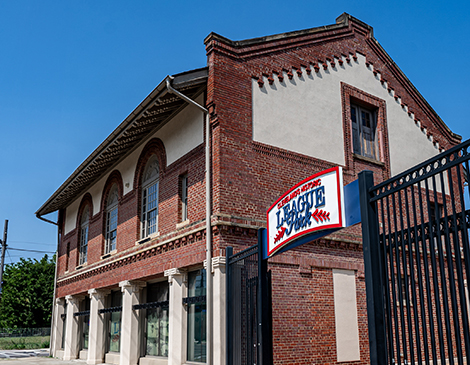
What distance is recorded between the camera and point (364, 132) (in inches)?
652

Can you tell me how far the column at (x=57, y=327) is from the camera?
2497 cm

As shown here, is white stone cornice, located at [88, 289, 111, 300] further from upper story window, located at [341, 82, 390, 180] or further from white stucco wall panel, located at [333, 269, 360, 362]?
upper story window, located at [341, 82, 390, 180]

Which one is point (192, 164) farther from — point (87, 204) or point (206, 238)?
point (87, 204)

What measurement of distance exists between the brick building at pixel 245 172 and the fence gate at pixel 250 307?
130 centimetres

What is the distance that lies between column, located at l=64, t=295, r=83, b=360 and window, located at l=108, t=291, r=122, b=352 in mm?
4196

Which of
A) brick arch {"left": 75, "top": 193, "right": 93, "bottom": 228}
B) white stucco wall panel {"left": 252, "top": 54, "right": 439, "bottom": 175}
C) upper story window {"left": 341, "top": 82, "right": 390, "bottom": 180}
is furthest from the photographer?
brick arch {"left": 75, "top": 193, "right": 93, "bottom": 228}

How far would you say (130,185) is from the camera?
18141mm

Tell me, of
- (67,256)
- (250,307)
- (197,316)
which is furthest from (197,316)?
(67,256)

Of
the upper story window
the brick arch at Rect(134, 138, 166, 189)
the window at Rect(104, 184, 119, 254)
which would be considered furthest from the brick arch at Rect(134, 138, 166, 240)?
the upper story window

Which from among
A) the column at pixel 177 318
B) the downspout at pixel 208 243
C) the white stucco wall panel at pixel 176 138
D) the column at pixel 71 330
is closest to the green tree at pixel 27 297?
the column at pixel 71 330

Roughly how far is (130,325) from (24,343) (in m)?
25.7

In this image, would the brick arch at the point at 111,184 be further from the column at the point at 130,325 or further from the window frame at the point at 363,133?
the window frame at the point at 363,133

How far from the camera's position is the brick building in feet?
41.6

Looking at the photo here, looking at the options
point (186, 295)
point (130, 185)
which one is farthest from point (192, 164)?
point (130, 185)
